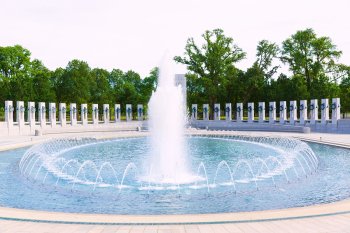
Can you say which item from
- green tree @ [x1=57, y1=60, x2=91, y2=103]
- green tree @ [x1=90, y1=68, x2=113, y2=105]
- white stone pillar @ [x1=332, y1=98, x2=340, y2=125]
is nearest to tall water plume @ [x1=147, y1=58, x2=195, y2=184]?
white stone pillar @ [x1=332, y1=98, x2=340, y2=125]

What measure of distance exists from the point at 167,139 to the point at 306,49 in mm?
41144

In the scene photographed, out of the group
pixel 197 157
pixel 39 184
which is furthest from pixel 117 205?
pixel 197 157

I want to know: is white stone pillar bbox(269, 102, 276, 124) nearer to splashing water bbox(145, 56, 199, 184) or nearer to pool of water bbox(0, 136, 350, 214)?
pool of water bbox(0, 136, 350, 214)

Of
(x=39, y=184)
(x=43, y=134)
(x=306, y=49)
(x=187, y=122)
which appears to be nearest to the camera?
(x=39, y=184)

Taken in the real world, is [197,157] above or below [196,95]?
below

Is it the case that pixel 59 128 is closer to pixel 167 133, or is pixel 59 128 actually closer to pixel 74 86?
pixel 74 86

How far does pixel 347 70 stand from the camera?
5712cm

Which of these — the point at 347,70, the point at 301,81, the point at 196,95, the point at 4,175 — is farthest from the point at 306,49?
the point at 4,175

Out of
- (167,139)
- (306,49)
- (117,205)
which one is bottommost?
(117,205)

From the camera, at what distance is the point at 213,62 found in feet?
176

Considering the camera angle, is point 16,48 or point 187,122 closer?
point 187,122

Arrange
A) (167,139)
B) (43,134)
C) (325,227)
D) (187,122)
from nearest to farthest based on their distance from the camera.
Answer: (325,227) → (167,139) → (43,134) → (187,122)

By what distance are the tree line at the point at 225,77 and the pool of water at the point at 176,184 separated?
3299cm

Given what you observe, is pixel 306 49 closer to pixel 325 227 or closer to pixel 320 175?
pixel 320 175
